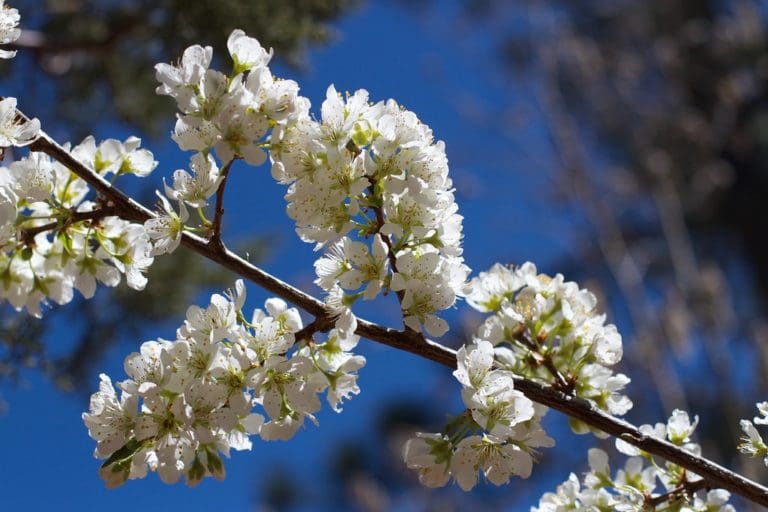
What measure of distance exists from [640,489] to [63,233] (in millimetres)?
830

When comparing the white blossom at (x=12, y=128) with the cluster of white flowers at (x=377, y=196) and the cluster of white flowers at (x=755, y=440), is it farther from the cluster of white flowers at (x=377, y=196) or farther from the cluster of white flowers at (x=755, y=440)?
the cluster of white flowers at (x=755, y=440)

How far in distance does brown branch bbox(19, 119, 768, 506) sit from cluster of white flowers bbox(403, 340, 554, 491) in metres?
0.05

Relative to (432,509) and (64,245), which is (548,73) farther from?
(64,245)

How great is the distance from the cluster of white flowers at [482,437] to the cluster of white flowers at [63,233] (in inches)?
16.7

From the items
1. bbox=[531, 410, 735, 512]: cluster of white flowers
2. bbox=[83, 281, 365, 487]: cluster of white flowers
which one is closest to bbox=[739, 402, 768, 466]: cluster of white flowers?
bbox=[531, 410, 735, 512]: cluster of white flowers

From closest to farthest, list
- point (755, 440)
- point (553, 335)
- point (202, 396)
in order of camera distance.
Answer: point (202, 396) → point (755, 440) → point (553, 335)

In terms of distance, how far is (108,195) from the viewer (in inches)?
38.1

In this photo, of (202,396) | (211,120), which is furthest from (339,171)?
(202,396)

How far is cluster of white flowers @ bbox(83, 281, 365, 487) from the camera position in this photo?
887 millimetres

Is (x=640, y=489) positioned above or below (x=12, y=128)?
below

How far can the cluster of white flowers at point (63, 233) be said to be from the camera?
3.34 feet

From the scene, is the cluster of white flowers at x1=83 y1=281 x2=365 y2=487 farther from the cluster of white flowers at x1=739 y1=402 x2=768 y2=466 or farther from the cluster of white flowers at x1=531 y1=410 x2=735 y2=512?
the cluster of white flowers at x1=739 y1=402 x2=768 y2=466

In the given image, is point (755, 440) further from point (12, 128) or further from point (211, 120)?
point (12, 128)

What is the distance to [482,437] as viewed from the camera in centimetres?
91
